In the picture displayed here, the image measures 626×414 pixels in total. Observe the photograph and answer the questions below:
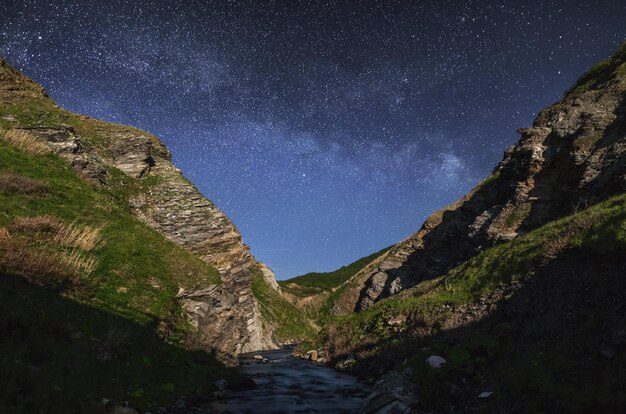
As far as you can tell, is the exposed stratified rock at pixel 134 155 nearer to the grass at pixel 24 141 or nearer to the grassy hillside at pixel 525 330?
the grass at pixel 24 141

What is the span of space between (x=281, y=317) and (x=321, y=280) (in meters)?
71.8

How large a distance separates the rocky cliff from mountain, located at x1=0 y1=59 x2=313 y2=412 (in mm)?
113

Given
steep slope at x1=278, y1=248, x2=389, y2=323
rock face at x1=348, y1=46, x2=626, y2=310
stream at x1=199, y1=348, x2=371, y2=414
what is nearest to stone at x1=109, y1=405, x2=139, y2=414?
stream at x1=199, y1=348, x2=371, y2=414

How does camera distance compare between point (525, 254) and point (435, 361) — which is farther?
point (525, 254)

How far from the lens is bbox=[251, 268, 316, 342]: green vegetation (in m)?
39.2

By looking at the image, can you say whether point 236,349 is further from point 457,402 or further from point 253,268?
point 253,268

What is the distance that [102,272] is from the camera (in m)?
14.3

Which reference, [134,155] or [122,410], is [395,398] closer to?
[122,410]

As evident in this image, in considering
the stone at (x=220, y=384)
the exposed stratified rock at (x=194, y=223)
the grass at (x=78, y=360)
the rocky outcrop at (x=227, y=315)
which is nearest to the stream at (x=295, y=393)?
the stone at (x=220, y=384)

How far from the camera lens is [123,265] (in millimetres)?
15609

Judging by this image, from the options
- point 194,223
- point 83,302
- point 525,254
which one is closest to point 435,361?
point 525,254

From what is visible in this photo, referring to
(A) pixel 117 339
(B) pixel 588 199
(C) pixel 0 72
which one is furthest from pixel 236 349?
(C) pixel 0 72

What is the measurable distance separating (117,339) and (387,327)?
40.7ft

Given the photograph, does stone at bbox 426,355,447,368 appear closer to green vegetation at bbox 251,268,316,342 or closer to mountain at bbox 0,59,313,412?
mountain at bbox 0,59,313,412
